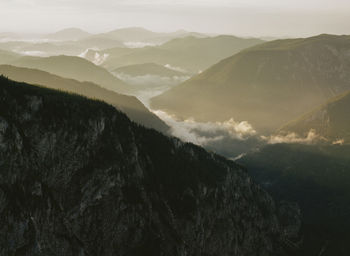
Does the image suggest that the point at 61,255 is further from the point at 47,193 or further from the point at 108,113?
the point at 108,113

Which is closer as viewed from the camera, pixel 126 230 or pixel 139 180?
pixel 126 230

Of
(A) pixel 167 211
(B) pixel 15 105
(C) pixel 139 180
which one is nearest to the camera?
(B) pixel 15 105

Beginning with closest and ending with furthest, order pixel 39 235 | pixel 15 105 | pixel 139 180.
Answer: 1. pixel 39 235
2. pixel 15 105
3. pixel 139 180

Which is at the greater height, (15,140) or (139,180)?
(15,140)

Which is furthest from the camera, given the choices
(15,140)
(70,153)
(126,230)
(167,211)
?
(167,211)

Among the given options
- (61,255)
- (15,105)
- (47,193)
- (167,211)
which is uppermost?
(15,105)

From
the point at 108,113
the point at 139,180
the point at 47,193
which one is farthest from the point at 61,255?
the point at 108,113

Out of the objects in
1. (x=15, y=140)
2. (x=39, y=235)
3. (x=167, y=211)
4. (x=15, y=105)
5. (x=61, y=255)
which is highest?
(x=15, y=105)

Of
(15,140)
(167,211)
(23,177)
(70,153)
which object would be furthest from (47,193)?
(167,211)

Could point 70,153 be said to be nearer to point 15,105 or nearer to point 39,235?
point 15,105

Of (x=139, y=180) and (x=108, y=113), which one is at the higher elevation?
(x=108, y=113)
